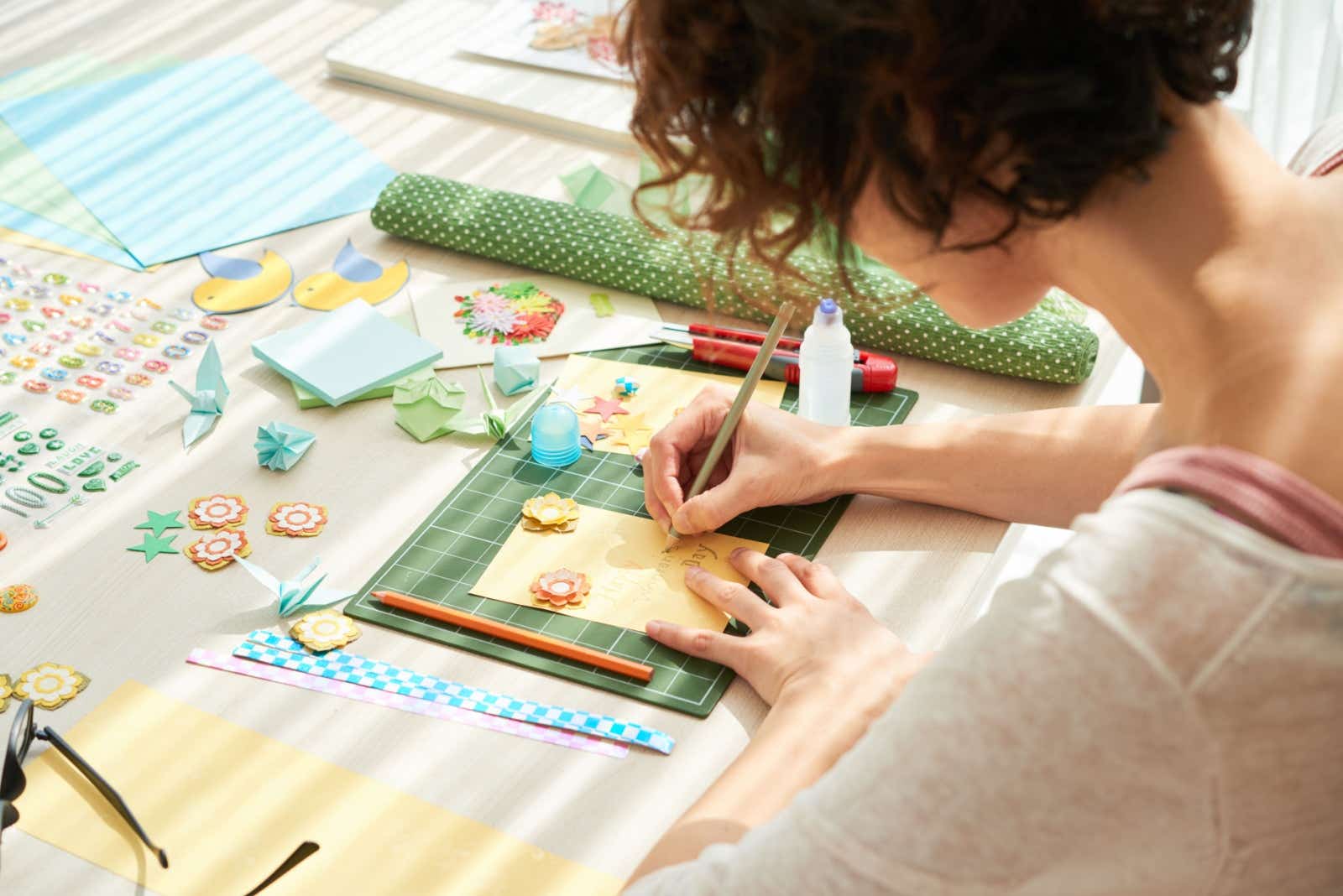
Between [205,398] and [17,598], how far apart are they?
256 mm

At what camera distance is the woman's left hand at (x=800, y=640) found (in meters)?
0.87

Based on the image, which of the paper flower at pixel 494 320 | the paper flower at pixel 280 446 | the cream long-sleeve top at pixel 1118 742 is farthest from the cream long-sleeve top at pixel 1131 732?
the paper flower at pixel 494 320

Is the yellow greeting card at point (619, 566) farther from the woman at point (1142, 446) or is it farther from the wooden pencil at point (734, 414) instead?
the woman at point (1142, 446)

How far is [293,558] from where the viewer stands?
1012mm

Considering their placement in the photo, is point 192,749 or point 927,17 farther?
point 192,749

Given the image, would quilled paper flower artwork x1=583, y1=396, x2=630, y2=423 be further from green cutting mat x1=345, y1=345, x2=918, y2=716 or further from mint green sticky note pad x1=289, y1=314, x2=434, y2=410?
mint green sticky note pad x1=289, y1=314, x2=434, y2=410

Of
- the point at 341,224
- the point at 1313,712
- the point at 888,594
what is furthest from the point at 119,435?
the point at 1313,712

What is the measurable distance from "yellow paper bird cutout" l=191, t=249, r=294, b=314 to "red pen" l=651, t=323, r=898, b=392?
1.35 ft

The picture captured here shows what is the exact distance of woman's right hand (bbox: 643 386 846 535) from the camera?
1.01 meters

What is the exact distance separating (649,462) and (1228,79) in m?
0.52

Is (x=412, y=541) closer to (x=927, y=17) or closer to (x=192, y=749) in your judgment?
(x=192, y=749)

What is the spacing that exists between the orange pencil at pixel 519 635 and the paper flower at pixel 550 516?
4.3 inches

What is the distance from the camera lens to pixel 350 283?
1.34 m

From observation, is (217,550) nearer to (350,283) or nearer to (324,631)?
(324,631)
